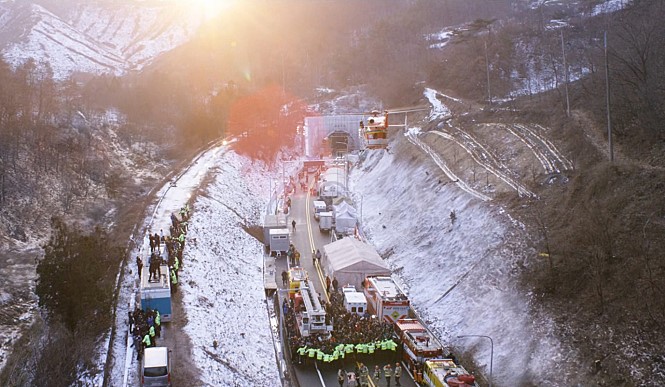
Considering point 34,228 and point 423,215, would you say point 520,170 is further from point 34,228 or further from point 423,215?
point 34,228

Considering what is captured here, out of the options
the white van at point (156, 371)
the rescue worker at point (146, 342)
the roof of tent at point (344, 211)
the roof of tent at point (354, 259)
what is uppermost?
the roof of tent at point (344, 211)

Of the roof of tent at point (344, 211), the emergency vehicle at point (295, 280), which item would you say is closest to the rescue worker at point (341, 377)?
the emergency vehicle at point (295, 280)

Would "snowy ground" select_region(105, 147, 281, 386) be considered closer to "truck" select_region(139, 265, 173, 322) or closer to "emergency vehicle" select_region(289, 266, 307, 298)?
"truck" select_region(139, 265, 173, 322)

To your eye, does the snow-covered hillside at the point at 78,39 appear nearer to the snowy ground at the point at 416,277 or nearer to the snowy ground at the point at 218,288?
the snowy ground at the point at 218,288

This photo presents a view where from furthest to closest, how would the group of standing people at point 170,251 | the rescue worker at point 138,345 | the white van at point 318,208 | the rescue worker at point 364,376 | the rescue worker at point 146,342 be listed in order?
the white van at point 318,208 → the group of standing people at point 170,251 → the rescue worker at point 364,376 → the rescue worker at point 146,342 → the rescue worker at point 138,345

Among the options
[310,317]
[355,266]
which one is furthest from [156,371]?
[355,266]

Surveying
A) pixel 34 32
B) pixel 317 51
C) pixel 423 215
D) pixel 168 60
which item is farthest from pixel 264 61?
pixel 423 215
